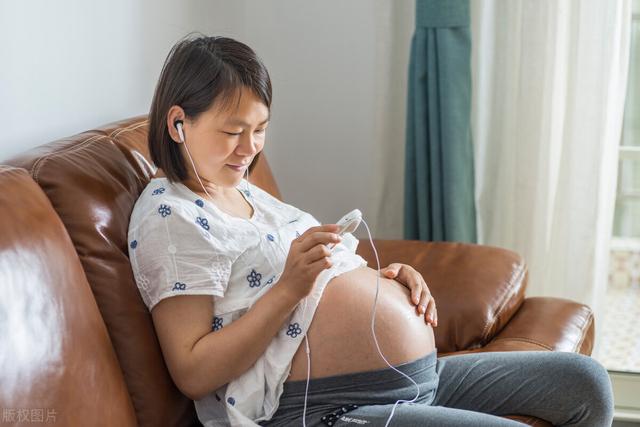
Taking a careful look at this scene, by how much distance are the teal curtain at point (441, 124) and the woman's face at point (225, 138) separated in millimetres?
1086

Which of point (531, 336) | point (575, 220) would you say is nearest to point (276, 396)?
point (531, 336)

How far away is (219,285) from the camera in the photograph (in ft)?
4.63

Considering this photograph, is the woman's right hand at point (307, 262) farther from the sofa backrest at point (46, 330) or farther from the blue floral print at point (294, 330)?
the sofa backrest at point (46, 330)

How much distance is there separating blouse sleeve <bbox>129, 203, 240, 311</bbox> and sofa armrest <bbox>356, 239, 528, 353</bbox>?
2.11ft

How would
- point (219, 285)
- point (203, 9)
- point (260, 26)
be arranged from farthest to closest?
point (260, 26), point (203, 9), point (219, 285)

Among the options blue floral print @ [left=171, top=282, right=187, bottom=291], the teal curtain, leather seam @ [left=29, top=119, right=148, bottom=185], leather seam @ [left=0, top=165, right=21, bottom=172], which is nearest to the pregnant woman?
blue floral print @ [left=171, top=282, right=187, bottom=291]

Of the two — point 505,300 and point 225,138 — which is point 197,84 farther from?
point 505,300

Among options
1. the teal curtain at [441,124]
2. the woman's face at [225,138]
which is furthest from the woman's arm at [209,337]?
the teal curtain at [441,124]

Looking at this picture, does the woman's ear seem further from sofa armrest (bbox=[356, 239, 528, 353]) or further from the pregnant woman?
sofa armrest (bbox=[356, 239, 528, 353])

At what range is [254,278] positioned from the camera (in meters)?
1.49

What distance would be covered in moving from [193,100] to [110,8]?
22.9 inches

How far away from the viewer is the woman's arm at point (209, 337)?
4.52 ft

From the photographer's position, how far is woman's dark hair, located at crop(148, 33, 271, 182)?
1463mm

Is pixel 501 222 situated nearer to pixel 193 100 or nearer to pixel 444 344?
pixel 444 344
